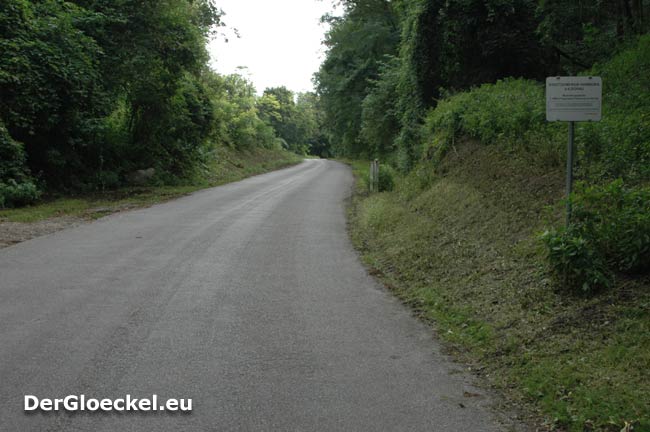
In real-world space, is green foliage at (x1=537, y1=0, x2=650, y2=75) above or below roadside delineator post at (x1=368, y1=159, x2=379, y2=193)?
above

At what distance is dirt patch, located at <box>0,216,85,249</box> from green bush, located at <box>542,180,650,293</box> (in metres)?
9.90

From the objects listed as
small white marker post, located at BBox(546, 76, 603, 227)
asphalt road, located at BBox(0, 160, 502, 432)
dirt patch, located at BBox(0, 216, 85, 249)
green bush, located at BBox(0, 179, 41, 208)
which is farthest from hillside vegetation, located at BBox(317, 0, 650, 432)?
green bush, located at BBox(0, 179, 41, 208)

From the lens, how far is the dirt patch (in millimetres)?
11666

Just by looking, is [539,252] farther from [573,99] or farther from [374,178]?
[374,178]

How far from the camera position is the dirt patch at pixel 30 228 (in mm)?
11666

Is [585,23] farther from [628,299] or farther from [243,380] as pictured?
[243,380]

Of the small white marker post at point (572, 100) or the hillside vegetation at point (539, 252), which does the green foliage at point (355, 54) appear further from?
the small white marker post at point (572, 100)

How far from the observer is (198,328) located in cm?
625

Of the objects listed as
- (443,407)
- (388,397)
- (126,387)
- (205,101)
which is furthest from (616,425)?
(205,101)

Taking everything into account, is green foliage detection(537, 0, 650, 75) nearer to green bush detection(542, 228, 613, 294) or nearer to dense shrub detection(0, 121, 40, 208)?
green bush detection(542, 228, 613, 294)

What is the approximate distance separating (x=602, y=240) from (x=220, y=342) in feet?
14.3

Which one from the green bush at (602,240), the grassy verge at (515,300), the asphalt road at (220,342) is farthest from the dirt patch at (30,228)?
the green bush at (602,240)

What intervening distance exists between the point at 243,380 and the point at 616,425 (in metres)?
2.85

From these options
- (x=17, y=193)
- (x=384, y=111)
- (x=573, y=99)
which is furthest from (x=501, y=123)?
(x=384, y=111)
